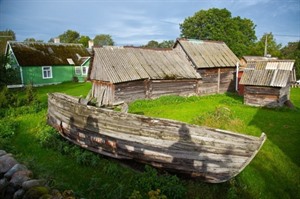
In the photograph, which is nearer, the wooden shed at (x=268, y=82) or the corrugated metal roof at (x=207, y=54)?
the wooden shed at (x=268, y=82)

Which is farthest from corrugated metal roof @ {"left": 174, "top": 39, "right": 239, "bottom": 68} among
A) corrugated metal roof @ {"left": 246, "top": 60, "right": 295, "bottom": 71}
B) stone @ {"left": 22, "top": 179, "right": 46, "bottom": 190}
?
stone @ {"left": 22, "top": 179, "right": 46, "bottom": 190}

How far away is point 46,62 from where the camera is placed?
94.4 ft

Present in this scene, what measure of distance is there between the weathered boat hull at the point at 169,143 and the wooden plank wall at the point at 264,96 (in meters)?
12.1

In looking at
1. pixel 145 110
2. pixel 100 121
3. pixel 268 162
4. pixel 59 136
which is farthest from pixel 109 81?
pixel 268 162

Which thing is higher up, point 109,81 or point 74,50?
point 74,50

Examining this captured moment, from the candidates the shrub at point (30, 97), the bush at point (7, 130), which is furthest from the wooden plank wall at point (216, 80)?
the bush at point (7, 130)

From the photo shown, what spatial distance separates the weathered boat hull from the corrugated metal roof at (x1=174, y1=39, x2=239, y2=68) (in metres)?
15.1

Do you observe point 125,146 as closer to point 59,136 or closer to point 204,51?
point 59,136

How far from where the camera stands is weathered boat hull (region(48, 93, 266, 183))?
19.7ft

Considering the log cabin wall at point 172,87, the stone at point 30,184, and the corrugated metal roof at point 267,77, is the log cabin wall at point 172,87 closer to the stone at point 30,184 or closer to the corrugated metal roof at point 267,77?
the corrugated metal roof at point 267,77

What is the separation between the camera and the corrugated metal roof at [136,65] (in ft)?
56.5

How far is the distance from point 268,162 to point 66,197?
6.92 metres

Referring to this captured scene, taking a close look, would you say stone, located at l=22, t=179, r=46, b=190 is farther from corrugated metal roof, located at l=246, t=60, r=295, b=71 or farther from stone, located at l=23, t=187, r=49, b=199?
corrugated metal roof, located at l=246, t=60, r=295, b=71

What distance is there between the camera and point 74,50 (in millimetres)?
33750
